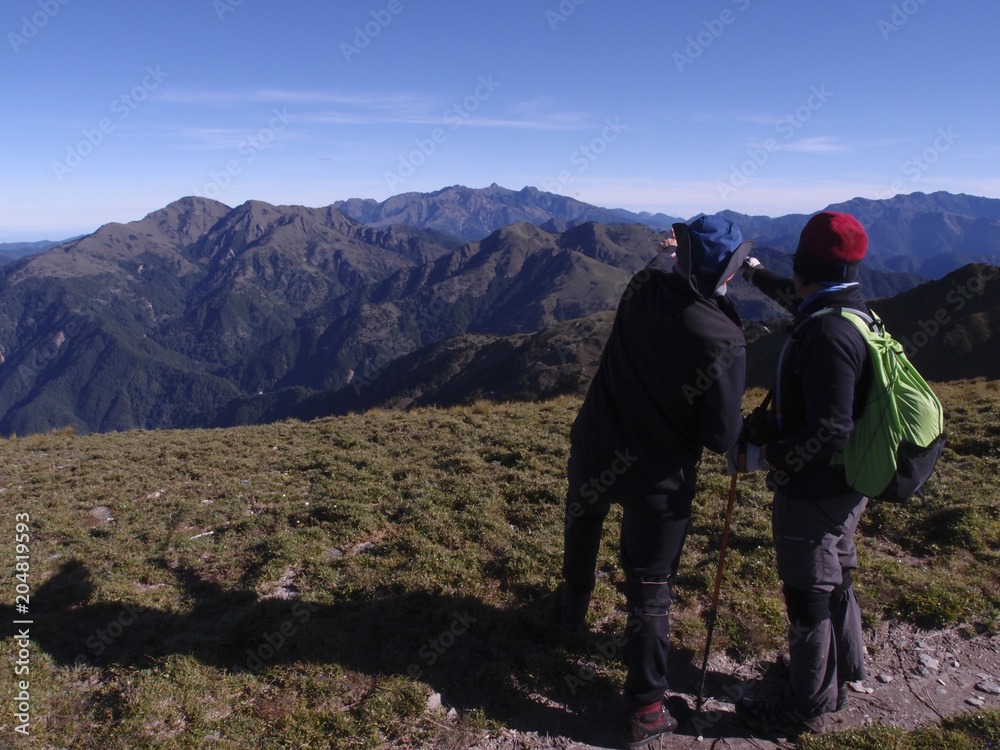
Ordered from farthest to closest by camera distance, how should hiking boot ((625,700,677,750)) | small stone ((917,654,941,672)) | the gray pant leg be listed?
small stone ((917,654,941,672)) < hiking boot ((625,700,677,750)) < the gray pant leg

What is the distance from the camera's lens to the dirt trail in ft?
13.3

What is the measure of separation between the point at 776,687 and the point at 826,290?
3.42m

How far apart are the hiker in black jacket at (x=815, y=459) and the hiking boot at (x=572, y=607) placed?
1457mm

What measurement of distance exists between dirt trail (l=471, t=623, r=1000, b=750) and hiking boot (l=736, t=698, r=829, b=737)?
7 cm

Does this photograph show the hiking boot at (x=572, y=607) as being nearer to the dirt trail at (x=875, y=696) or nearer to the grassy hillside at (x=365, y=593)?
the grassy hillside at (x=365, y=593)

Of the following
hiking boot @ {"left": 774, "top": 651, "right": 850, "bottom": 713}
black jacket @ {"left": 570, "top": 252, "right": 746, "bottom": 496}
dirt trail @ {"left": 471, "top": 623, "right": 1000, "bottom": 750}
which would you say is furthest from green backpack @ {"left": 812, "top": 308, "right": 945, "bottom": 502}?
dirt trail @ {"left": 471, "top": 623, "right": 1000, "bottom": 750}

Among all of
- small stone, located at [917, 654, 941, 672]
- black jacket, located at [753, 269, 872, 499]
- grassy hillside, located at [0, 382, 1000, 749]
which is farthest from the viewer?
small stone, located at [917, 654, 941, 672]

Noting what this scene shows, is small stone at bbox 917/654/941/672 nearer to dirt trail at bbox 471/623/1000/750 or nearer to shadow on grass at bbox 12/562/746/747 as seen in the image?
dirt trail at bbox 471/623/1000/750

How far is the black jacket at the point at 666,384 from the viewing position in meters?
3.49

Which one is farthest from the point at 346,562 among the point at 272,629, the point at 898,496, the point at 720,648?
the point at 898,496

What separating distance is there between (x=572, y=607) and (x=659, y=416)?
239 cm

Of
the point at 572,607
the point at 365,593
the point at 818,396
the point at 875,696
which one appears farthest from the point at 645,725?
the point at 365,593

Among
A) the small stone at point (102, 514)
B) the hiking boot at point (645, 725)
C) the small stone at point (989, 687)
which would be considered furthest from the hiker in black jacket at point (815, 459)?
the small stone at point (102, 514)

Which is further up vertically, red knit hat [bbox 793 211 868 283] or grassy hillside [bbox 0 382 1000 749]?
red knit hat [bbox 793 211 868 283]
